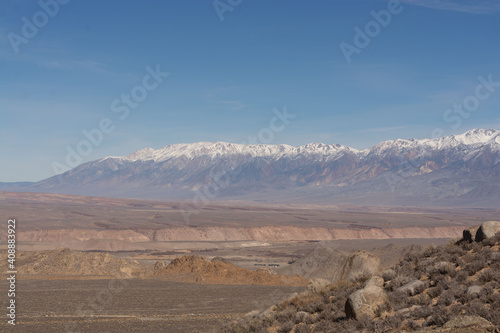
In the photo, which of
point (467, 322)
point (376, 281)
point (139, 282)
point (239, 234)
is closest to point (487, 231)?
point (376, 281)

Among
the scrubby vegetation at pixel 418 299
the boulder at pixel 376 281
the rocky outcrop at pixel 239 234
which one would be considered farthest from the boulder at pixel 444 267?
the rocky outcrop at pixel 239 234

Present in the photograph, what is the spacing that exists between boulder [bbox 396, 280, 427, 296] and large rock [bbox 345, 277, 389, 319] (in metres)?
0.54

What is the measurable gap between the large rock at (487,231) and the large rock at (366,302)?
4.05m

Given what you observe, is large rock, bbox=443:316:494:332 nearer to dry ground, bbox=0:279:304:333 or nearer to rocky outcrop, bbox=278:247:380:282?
dry ground, bbox=0:279:304:333

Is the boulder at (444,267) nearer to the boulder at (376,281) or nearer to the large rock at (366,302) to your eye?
the boulder at (376,281)

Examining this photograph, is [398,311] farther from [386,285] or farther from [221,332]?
[221,332]

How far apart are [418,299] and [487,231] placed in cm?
402

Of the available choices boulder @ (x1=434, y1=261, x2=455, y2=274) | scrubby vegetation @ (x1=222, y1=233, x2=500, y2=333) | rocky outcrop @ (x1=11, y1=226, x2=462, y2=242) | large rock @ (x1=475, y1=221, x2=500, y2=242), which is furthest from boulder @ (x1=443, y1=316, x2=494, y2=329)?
rocky outcrop @ (x1=11, y1=226, x2=462, y2=242)

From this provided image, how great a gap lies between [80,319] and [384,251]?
47122mm

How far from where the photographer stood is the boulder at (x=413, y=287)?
14.2 metres

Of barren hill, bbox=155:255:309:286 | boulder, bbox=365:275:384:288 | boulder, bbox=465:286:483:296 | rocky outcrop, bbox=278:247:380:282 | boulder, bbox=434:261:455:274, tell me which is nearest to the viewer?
boulder, bbox=465:286:483:296

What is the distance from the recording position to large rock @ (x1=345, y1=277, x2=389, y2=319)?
13820 millimetres

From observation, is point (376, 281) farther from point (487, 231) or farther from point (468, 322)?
point (468, 322)

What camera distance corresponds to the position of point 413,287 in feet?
47.0
